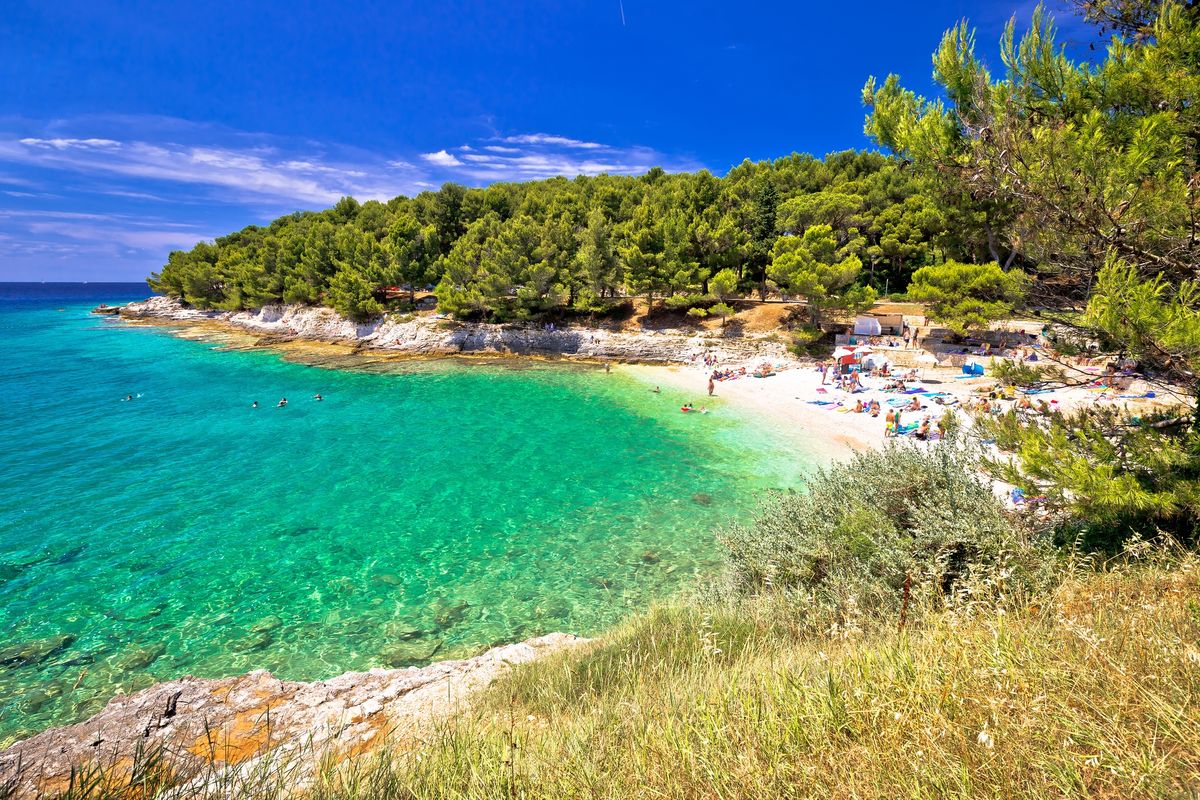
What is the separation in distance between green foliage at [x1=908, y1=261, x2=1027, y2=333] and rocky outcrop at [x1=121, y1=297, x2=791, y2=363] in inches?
340

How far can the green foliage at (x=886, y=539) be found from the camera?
18.2 ft

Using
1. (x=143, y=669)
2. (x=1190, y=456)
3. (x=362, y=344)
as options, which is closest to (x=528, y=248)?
(x=362, y=344)

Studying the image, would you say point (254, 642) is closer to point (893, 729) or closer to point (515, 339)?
point (893, 729)

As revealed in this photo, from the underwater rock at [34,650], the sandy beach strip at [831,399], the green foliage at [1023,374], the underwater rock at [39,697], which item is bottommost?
the underwater rock at [39,697]

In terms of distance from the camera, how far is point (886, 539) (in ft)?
21.1

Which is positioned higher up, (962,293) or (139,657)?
(962,293)

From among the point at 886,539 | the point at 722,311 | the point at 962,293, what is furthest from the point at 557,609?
the point at 722,311

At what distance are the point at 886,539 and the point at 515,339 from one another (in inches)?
1390

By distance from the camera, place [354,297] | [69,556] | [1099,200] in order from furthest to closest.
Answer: [354,297] < [69,556] < [1099,200]

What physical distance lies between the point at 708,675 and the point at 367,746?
3994 millimetres

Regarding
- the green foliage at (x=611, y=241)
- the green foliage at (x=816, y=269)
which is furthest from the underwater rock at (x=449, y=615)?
the green foliage at (x=611, y=241)

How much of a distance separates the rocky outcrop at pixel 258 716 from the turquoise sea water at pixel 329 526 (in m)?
0.95

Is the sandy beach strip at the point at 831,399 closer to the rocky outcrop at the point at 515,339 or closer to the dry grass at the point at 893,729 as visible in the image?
the rocky outcrop at the point at 515,339

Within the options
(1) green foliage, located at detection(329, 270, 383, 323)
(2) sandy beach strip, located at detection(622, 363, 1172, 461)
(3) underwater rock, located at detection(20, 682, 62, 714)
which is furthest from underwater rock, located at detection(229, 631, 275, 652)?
(1) green foliage, located at detection(329, 270, 383, 323)
